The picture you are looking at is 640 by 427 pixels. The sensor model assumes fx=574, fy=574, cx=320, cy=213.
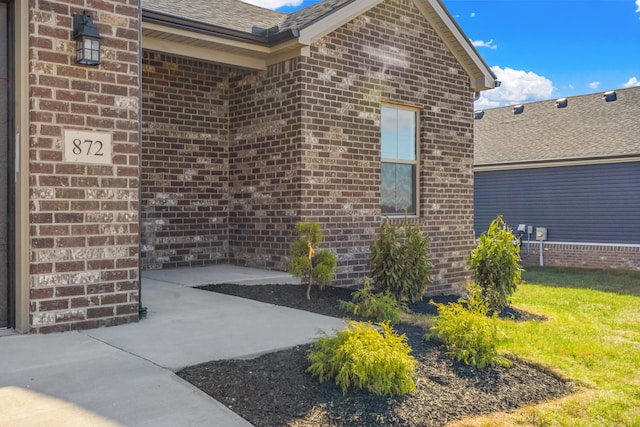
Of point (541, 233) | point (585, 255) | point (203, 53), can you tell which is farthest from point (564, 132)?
point (203, 53)

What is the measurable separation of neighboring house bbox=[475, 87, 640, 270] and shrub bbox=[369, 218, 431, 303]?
1132 centimetres

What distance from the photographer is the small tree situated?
6.71m

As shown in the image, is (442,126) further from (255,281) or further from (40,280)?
(40,280)

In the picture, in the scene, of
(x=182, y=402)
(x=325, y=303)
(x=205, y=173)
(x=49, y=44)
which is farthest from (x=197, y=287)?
(x=182, y=402)

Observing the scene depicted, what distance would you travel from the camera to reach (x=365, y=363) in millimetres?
3842

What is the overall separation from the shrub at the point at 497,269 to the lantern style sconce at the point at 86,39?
5.77 m

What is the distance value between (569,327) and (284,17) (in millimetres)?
6865

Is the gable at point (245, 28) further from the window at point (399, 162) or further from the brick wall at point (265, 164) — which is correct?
the window at point (399, 162)

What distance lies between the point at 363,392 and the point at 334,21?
610 cm

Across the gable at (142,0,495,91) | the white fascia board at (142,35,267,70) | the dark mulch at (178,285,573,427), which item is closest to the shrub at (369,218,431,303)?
the dark mulch at (178,285,573,427)

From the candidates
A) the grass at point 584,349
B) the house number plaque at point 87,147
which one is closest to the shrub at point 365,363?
the grass at point 584,349

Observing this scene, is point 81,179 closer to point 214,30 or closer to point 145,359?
point 145,359

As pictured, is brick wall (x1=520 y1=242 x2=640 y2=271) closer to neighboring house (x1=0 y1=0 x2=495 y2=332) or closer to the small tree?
neighboring house (x1=0 y1=0 x2=495 y2=332)

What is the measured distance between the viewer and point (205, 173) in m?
9.23
